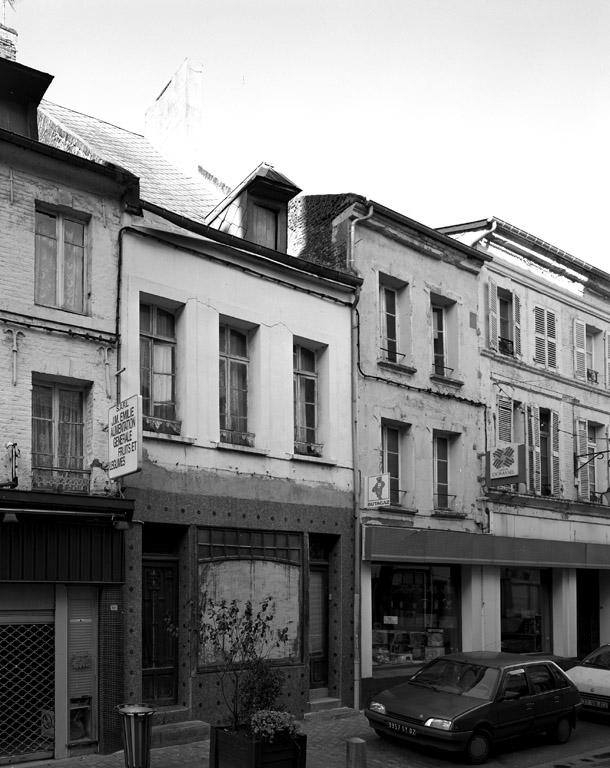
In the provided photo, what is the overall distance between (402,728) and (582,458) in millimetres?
12581

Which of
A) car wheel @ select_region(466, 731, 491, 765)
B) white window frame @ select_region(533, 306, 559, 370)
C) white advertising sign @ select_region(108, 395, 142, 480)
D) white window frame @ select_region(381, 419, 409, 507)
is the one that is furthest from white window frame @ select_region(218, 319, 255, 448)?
white window frame @ select_region(533, 306, 559, 370)

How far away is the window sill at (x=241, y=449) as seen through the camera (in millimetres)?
15789

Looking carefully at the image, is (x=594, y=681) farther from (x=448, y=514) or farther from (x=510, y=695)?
(x=448, y=514)

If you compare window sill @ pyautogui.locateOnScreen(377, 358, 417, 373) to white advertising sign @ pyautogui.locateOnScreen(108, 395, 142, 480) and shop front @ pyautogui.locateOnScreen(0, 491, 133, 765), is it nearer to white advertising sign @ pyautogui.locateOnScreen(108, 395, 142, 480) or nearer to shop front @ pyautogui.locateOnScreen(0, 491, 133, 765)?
white advertising sign @ pyautogui.locateOnScreen(108, 395, 142, 480)

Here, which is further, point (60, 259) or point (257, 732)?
point (60, 259)

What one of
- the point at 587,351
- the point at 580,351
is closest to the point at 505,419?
the point at 580,351

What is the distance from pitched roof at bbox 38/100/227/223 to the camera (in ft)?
59.1

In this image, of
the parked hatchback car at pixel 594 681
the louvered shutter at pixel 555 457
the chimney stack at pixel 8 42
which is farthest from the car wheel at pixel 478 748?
the chimney stack at pixel 8 42

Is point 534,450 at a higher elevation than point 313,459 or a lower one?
higher

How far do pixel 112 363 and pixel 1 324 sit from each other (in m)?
1.81

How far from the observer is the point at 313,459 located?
17328 mm

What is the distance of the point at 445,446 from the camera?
822 inches

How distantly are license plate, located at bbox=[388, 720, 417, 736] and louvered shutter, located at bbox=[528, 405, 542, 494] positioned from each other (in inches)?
388

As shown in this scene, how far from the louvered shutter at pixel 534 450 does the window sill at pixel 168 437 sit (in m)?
10.3
